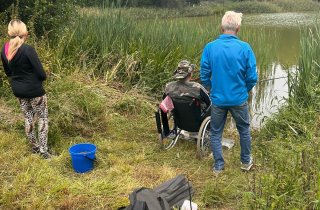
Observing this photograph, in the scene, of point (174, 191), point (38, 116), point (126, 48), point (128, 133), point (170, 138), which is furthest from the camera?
point (126, 48)

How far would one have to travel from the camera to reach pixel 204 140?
362 centimetres

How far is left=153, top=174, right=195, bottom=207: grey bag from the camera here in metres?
2.58

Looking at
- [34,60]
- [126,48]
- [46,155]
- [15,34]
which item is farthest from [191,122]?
[126,48]

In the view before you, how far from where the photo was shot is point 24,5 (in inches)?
210

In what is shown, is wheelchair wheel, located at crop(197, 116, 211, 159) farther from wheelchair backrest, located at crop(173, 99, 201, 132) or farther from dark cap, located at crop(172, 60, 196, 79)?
dark cap, located at crop(172, 60, 196, 79)

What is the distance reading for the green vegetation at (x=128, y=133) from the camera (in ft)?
8.30

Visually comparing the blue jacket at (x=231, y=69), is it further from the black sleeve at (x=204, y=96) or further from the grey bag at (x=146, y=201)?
the grey bag at (x=146, y=201)

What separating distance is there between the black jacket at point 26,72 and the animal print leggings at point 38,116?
4.5 inches

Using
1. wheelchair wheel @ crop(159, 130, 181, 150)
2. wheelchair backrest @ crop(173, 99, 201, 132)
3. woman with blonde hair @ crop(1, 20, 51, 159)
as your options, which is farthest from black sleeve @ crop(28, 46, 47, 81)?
wheelchair wheel @ crop(159, 130, 181, 150)

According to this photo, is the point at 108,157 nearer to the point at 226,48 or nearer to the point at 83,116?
the point at 83,116

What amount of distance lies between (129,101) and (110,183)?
2.21 meters

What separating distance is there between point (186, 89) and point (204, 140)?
627 millimetres

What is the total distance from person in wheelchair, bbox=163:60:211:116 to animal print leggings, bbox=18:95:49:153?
4.28 feet

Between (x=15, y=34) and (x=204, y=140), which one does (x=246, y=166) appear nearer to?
(x=204, y=140)
